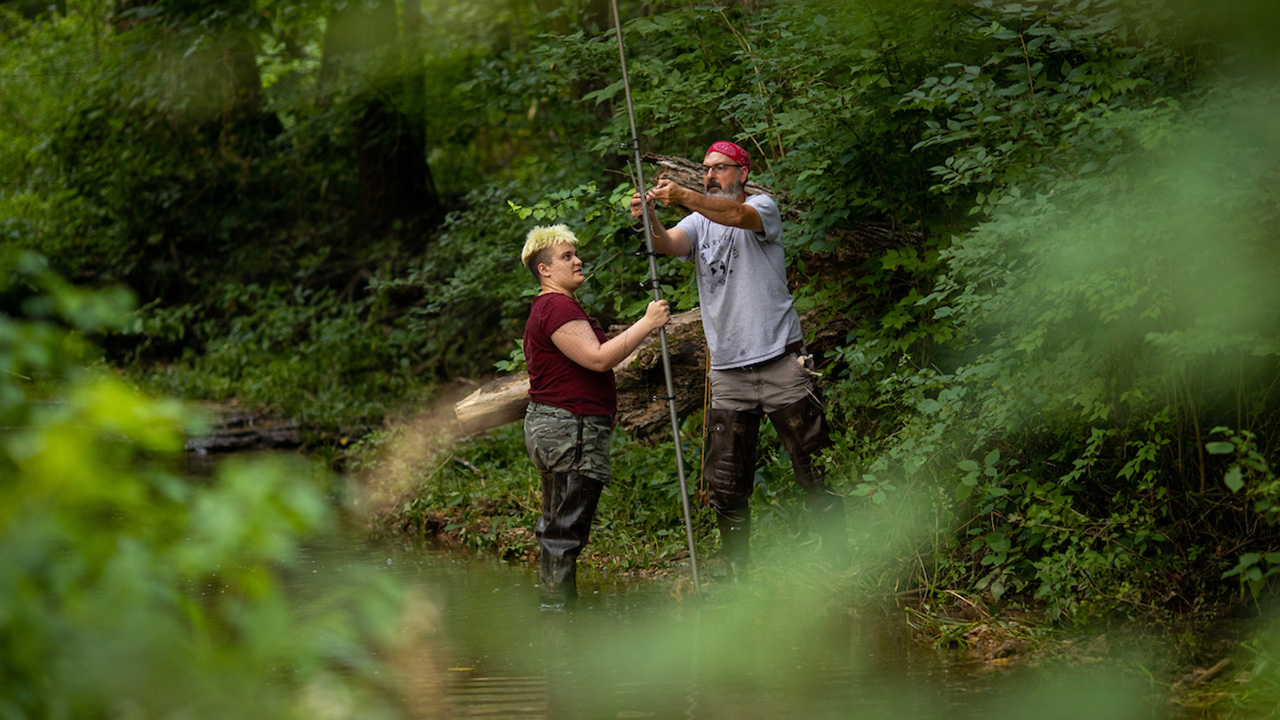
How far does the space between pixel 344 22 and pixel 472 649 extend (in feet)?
41.7

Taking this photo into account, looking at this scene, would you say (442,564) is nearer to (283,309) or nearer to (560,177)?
(560,177)

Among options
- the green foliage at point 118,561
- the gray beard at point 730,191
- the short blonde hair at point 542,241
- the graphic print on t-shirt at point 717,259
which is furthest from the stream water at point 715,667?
the green foliage at point 118,561

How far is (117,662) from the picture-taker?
2.08 metres

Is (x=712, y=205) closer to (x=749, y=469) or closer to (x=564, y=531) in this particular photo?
(x=749, y=469)

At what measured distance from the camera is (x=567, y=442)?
6324 mm

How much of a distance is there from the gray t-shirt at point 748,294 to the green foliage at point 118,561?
417cm

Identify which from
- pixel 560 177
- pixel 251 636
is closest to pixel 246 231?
pixel 560 177

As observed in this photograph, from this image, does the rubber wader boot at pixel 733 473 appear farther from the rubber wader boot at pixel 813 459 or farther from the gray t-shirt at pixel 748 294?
the gray t-shirt at pixel 748 294

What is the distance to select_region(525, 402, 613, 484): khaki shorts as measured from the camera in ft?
20.8

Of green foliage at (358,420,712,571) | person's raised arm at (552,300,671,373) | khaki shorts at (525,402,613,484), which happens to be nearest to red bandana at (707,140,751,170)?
person's raised arm at (552,300,671,373)

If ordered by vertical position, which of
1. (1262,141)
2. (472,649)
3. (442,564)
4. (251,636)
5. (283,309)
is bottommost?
(283,309)

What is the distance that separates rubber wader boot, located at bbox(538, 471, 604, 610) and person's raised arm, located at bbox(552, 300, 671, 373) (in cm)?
68

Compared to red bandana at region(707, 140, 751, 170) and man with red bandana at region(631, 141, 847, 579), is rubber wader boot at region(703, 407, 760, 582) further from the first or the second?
red bandana at region(707, 140, 751, 170)

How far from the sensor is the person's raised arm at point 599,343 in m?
6.09
